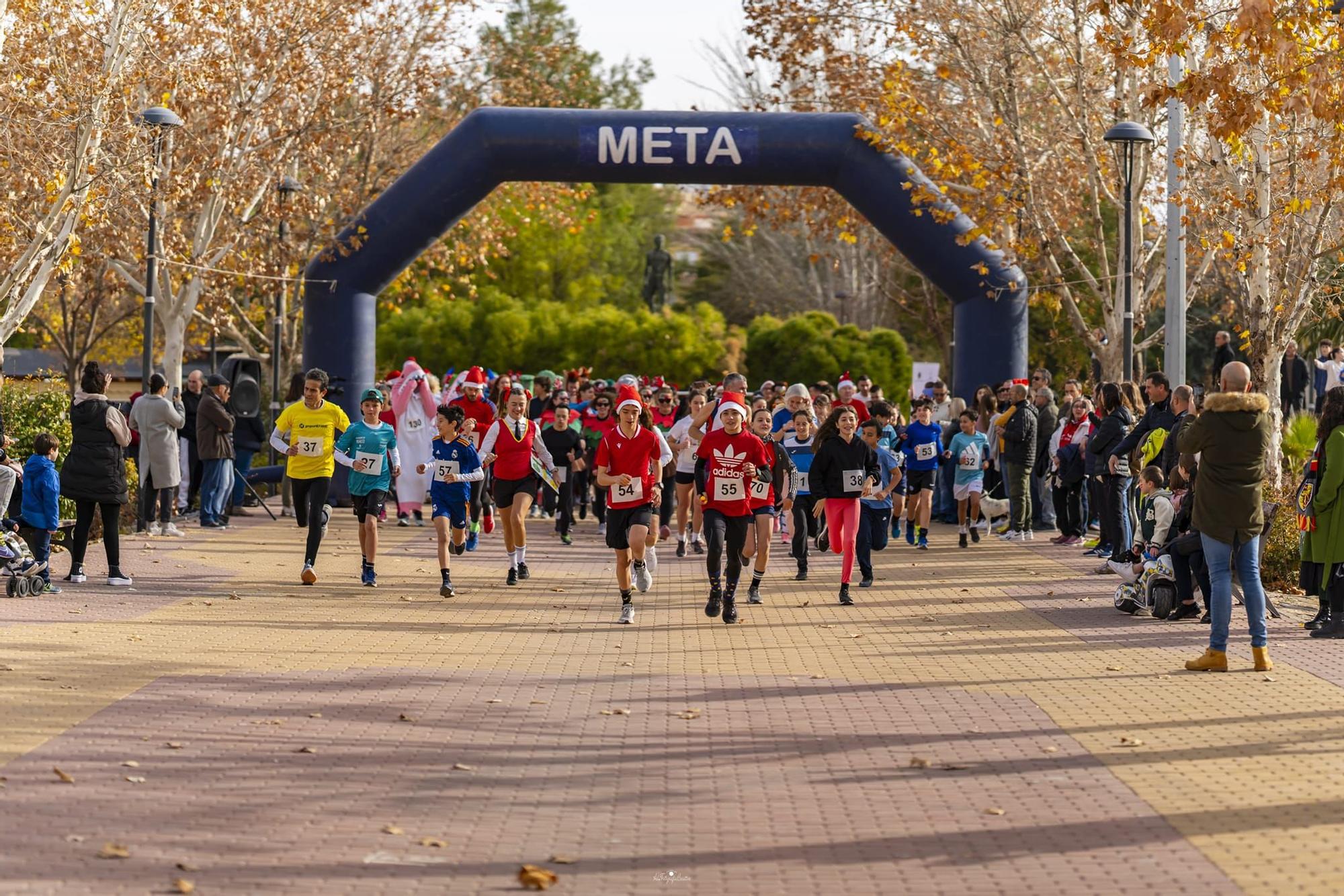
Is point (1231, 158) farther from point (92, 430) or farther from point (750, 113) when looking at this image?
point (92, 430)

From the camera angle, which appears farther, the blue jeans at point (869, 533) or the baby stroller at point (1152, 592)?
the blue jeans at point (869, 533)

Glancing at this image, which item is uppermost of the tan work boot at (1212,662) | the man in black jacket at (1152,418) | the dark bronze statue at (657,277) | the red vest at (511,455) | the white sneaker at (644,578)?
the dark bronze statue at (657,277)

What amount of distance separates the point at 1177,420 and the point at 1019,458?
18.7 feet

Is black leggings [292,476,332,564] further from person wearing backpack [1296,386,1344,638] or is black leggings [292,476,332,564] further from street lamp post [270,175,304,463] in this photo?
street lamp post [270,175,304,463]

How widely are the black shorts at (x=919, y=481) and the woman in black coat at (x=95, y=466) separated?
881 centimetres

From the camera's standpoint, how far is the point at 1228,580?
10.8m

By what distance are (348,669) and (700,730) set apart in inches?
111

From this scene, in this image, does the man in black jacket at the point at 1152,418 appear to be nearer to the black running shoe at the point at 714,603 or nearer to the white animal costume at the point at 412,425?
the black running shoe at the point at 714,603

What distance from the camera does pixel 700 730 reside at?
9.04m

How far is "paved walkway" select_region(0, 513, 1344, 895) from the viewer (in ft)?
20.8

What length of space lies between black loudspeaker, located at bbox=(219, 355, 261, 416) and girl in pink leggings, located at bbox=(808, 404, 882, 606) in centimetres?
1037

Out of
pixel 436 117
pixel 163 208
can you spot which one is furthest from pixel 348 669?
pixel 436 117

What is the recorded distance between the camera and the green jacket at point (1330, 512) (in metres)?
12.0

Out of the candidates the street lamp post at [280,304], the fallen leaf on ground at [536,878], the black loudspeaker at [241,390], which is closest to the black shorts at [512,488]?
the black loudspeaker at [241,390]
